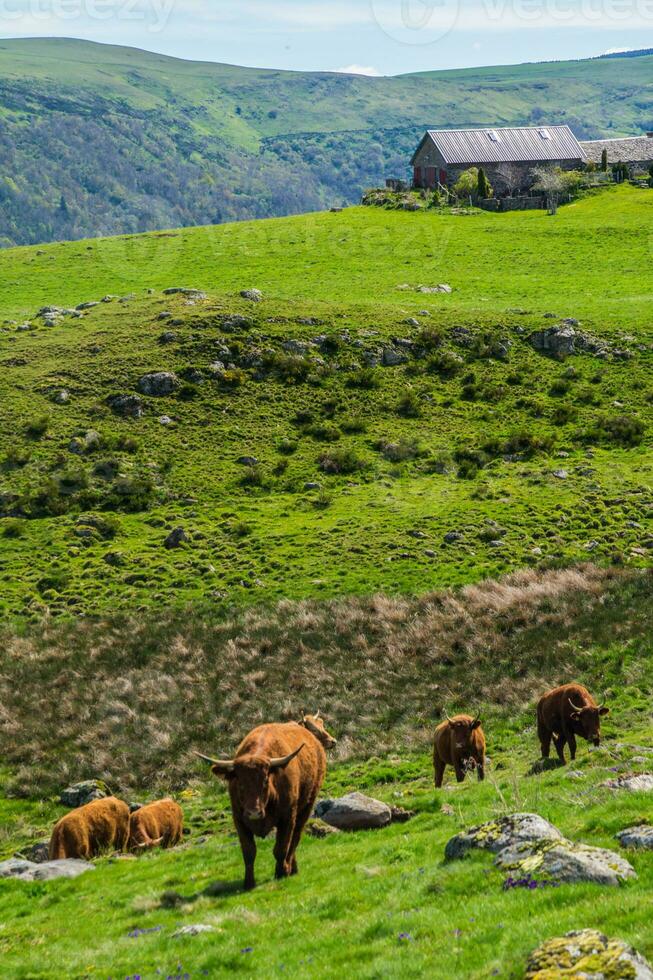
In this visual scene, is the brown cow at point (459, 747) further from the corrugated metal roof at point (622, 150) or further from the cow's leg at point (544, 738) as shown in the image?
the corrugated metal roof at point (622, 150)

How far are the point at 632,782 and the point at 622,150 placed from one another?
14420 cm

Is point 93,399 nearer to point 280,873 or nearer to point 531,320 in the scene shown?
point 531,320

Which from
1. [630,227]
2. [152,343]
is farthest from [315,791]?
[630,227]

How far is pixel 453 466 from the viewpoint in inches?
2183

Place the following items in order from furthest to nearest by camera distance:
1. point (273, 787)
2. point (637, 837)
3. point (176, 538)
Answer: point (176, 538), point (273, 787), point (637, 837)

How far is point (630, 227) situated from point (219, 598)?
261ft

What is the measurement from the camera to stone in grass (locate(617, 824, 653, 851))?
561 inches

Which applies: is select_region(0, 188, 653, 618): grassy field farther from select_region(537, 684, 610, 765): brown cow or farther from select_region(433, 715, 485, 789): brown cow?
select_region(433, 715, 485, 789): brown cow

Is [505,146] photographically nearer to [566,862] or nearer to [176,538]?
[176,538]

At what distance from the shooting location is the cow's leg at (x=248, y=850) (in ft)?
54.5

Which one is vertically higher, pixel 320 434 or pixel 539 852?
pixel 539 852

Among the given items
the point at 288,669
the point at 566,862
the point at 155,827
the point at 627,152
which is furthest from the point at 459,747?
the point at 627,152

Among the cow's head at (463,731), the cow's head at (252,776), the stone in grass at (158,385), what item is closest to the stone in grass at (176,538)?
the stone in grass at (158,385)

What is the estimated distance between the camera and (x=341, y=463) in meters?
55.6
